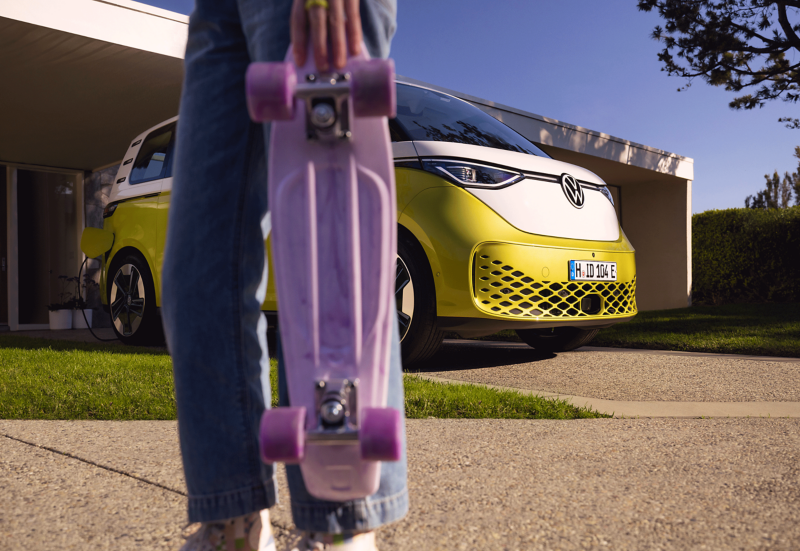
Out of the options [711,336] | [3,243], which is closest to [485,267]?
[711,336]

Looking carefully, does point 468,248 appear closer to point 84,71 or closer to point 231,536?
point 231,536

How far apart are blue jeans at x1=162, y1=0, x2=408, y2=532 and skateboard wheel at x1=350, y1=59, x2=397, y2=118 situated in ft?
0.71

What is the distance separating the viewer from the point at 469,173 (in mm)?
3336

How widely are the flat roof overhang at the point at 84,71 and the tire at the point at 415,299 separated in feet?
13.4

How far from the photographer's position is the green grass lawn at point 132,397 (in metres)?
2.37

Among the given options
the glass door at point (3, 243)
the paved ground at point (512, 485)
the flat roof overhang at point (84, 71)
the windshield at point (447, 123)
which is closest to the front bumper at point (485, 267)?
the windshield at point (447, 123)

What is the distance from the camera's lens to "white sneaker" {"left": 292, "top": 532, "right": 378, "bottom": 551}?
2.83ft

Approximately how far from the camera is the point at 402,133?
3551mm

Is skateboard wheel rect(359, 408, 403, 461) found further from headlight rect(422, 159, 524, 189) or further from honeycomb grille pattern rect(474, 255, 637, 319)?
headlight rect(422, 159, 524, 189)

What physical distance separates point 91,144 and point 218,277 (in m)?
9.13

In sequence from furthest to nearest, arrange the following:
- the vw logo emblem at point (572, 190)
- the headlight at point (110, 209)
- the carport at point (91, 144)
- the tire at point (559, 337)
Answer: the carport at point (91, 144) < the headlight at point (110, 209) < the tire at point (559, 337) < the vw logo emblem at point (572, 190)

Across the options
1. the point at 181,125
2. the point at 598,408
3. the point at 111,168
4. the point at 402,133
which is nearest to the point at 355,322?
the point at 181,125

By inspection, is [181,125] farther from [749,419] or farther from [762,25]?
[762,25]

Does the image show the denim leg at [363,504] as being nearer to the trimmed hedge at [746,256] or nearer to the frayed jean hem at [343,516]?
the frayed jean hem at [343,516]
